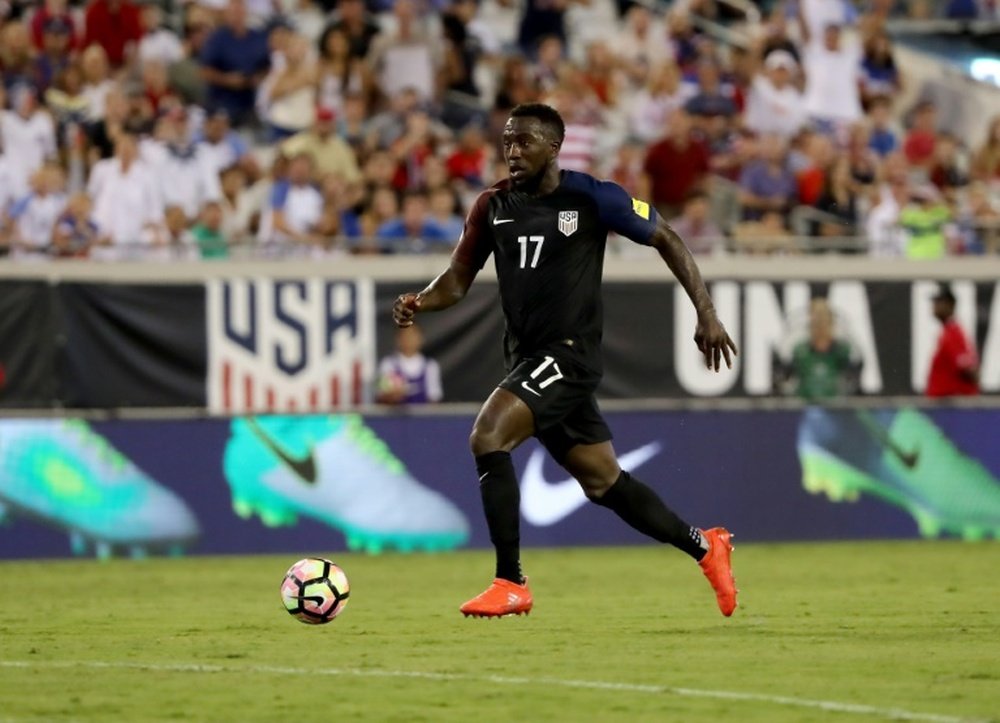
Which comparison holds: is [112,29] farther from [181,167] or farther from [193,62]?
[181,167]

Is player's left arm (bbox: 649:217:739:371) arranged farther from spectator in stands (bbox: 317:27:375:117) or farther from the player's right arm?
spectator in stands (bbox: 317:27:375:117)

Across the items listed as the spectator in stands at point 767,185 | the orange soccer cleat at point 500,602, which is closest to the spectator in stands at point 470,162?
the spectator in stands at point 767,185

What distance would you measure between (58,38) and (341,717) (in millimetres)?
13311

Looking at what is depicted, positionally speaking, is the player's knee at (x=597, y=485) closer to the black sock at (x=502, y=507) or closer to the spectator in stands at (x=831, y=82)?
the black sock at (x=502, y=507)

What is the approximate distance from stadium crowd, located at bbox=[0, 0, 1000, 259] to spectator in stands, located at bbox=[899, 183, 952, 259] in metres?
0.02

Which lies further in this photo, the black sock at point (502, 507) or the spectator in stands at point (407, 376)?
the spectator in stands at point (407, 376)

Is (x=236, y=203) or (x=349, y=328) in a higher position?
(x=236, y=203)

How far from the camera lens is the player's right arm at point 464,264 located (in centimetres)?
1007

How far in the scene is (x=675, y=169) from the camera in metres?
19.3

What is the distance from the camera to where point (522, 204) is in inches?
389

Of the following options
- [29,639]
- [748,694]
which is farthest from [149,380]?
[748,694]

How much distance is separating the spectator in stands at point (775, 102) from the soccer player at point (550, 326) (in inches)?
439

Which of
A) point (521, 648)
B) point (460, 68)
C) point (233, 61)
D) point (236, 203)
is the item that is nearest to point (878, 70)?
point (460, 68)

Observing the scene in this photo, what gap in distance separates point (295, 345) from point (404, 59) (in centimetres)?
370
